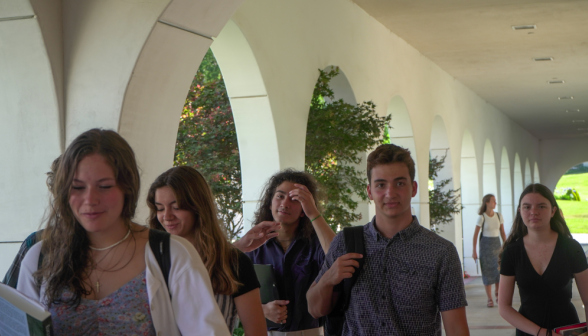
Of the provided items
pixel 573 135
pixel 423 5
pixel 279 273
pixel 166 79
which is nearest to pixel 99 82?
pixel 166 79

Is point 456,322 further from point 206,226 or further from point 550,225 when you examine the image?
point 550,225

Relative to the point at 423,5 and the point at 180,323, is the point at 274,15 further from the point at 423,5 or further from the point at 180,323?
the point at 180,323

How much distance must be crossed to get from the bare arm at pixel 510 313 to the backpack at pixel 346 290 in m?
1.26

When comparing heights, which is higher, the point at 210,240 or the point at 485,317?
the point at 210,240

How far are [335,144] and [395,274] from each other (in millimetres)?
3707

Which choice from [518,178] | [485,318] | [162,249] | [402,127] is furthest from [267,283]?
[518,178]

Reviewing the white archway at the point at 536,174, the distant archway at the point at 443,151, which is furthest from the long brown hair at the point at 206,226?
the white archway at the point at 536,174

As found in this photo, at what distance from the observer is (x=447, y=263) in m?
2.12

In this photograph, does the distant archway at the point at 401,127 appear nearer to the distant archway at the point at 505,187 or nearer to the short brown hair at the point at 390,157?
the short brown hair at the point at 390,157

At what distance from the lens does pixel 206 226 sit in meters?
2.16

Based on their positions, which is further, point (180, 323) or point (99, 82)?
point (99, 82)

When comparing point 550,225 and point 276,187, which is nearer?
point 276,187

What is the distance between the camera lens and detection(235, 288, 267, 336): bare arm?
202 cm

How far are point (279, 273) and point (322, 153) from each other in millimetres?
3058
